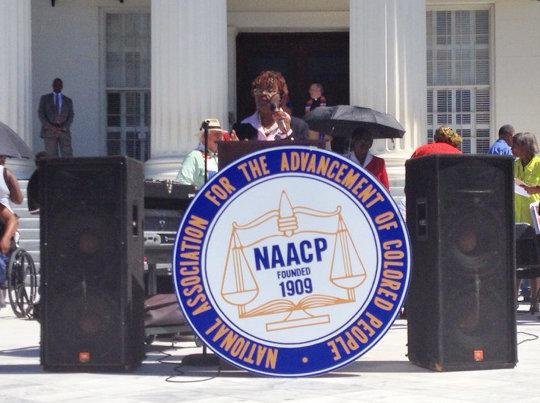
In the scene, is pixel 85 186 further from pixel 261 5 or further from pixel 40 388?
pixel 261 5

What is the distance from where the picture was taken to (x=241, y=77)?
21.8 metres

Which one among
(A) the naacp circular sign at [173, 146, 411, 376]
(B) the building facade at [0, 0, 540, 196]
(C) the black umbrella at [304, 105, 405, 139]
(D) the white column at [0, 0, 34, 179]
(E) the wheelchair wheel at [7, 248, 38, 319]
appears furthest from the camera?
(B) the building facade at [0, 0, 540, 196]

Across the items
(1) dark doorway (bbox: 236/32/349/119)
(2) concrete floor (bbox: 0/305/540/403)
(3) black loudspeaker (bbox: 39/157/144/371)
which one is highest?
(1) dark doorway (bbox: 236/32/349/119)

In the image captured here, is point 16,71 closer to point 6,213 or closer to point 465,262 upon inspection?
point 6,213

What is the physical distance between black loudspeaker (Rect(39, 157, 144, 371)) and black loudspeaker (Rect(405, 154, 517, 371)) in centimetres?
173

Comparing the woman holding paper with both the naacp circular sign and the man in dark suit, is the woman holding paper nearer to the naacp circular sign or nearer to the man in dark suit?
the naacp circular sign

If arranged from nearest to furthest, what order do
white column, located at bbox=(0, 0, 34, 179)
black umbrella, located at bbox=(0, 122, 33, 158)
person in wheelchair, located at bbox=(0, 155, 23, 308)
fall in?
black umbrella, located at bbox=(0, 122, 33, 158), person in wheelchair, located at bbox=(0, 155, 23, 308), white column, located at bbox=(0, 0, 34, 179)

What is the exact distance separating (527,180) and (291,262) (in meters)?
5.38

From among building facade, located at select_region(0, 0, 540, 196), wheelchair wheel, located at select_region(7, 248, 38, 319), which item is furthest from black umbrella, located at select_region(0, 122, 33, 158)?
building facade, located at select_region(0, 0, 540, 196)

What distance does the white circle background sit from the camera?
6.91m

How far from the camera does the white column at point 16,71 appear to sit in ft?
60.1

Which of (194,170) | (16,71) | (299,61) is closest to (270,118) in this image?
(194,170)

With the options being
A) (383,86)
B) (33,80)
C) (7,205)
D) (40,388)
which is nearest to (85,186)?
(40,388)

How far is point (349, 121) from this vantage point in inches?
446
